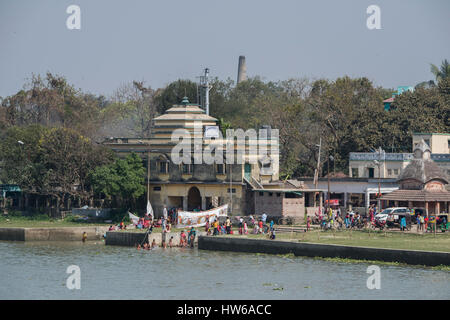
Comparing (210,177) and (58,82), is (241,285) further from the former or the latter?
(58,82)

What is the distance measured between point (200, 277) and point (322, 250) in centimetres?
788

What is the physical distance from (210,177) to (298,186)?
6427mm

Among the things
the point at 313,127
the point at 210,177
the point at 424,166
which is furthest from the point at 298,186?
the point at 313,127

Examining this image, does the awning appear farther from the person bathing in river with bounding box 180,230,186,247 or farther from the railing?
the person bathing in river with bounding box 180,230,186,247

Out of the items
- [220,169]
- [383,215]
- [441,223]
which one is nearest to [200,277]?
[383,215]

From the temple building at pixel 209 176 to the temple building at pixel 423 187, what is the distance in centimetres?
719

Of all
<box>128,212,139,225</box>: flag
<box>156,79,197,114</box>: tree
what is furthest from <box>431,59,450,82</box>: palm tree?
<box>128,212,139,225</box>: flag

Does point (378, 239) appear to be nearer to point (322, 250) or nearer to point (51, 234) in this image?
point (322, 250)

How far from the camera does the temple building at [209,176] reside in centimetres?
6506

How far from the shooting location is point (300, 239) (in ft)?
182

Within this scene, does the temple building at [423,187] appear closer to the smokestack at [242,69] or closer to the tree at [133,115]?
the tree at [133,115]

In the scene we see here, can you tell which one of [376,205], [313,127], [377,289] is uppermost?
[313,127]

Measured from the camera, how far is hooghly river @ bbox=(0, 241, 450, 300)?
44.1 m

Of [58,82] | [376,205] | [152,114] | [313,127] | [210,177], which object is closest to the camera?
[210,177]
